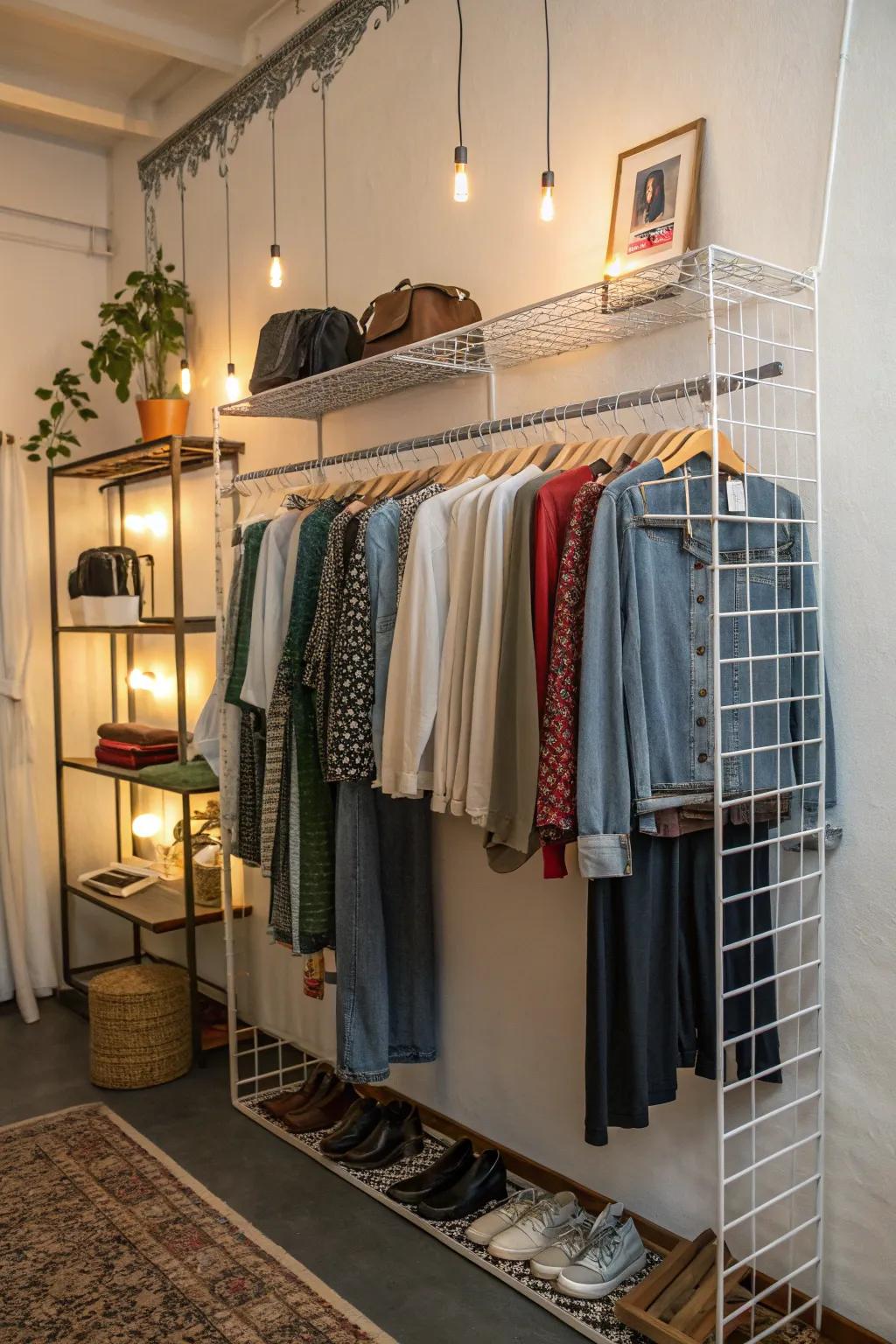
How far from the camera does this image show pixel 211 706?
3273 millimetres

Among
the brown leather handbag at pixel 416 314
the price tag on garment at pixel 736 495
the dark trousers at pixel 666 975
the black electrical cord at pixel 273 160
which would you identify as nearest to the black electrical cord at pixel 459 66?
the brown leather handbag at pixel 416 314

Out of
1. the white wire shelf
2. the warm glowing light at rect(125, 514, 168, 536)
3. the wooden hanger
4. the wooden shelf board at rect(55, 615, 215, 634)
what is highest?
the white wire shelf

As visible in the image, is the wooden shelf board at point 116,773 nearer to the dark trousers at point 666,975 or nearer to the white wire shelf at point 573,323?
the white wire shelf at point 573,323

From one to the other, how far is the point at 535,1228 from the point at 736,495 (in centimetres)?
167

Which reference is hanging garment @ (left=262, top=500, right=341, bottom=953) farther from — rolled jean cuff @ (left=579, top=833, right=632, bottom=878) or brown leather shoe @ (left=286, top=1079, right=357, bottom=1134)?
rolled jean cuff @ (left=579, top=833, right=632, bottom=878)

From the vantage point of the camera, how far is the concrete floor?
2.28m

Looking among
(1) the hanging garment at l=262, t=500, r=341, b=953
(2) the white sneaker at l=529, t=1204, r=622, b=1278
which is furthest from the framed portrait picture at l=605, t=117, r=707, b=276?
(2) the white sneaker at l=529, t=1204, r=622, b=1278

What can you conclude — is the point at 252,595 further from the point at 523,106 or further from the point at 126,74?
the point at 126,74

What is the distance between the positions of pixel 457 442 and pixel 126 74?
7.64 ft

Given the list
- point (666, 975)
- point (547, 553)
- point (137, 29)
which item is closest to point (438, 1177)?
point (666, 975)

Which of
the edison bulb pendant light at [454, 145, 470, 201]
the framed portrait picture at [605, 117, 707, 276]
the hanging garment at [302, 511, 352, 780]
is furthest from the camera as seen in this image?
the hanging garment at [302, 511, 352, 780]

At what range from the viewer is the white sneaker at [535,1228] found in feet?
8.02

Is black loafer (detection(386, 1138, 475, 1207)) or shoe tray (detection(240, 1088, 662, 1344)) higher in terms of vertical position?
black loafer (detection(386, 1138, 475, 1207))

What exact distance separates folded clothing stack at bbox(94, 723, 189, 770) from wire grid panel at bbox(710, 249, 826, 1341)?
237 cm
